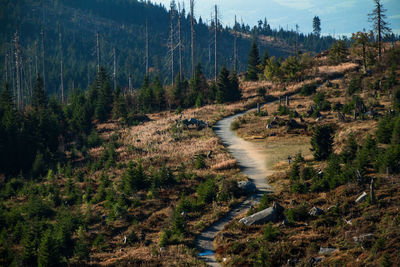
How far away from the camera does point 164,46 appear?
15375 cm

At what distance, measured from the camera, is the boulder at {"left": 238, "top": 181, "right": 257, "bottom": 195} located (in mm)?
20872

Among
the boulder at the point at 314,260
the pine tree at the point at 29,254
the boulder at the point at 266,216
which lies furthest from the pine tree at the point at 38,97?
the boulder at the point at 314,260

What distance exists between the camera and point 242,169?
83.1 feet

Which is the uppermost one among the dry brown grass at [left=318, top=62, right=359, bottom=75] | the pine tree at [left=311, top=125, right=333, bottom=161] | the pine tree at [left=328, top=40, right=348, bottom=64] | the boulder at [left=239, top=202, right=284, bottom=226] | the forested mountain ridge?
the forested mountain ridge

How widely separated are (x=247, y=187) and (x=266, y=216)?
429 cm

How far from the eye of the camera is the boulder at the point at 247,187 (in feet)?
68.5

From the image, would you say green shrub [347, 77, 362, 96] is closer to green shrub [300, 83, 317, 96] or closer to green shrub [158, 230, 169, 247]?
green shrub [300, 83, 317, 96]

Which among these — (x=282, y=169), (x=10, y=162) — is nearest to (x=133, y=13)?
(x=10, y=162)

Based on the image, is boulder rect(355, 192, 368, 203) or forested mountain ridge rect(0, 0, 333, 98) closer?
boulder rect(355, 192, 368, 203)

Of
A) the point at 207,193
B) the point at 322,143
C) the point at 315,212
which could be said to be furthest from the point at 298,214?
the point at 322,143

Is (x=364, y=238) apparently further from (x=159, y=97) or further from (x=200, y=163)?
(x=159, y=97)

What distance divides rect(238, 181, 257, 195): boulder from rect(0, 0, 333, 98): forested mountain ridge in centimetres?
8329

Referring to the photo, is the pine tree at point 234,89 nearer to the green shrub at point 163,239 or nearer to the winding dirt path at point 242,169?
the winding dirt path at point 242,169

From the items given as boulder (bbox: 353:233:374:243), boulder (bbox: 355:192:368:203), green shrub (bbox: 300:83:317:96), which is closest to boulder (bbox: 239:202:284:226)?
boulder (bbox: 355:192:368:203)
